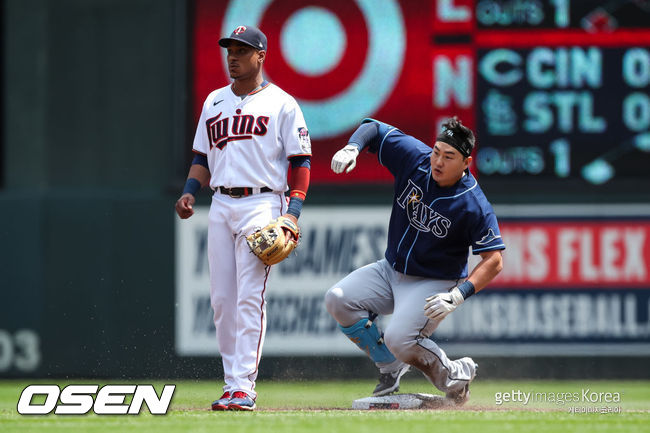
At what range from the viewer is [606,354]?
312 inches

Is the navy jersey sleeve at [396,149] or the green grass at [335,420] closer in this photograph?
the green grass at [335,420]

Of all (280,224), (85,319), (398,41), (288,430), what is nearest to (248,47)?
(280,224)

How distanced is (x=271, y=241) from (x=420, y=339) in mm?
951

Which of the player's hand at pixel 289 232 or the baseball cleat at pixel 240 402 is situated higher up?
the player's hand at pixel 289 232

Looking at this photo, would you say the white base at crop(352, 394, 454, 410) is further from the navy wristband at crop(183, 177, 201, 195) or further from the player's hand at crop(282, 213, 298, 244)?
the navy wristband at crop(183, 177, 201, 195)

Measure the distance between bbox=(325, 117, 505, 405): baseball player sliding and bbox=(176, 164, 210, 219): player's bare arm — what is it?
756mm

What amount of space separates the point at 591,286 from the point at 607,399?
1.30 meters

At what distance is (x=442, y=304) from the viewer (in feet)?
17.3

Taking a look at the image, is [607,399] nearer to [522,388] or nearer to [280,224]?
[522,388]

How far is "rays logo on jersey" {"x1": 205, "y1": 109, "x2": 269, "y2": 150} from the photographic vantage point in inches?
211

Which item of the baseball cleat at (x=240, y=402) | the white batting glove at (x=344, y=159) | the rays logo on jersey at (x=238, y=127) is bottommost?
the baseball cleat at (x=240, y=402)

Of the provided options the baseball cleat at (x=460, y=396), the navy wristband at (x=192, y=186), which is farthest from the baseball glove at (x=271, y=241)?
the baseball cleat at (x=460, y=396)

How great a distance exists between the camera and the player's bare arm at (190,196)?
17.9 feet

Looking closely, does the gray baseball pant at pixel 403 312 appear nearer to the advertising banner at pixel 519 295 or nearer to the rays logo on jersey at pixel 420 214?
the rays logo on jersey at pixel 420 214
